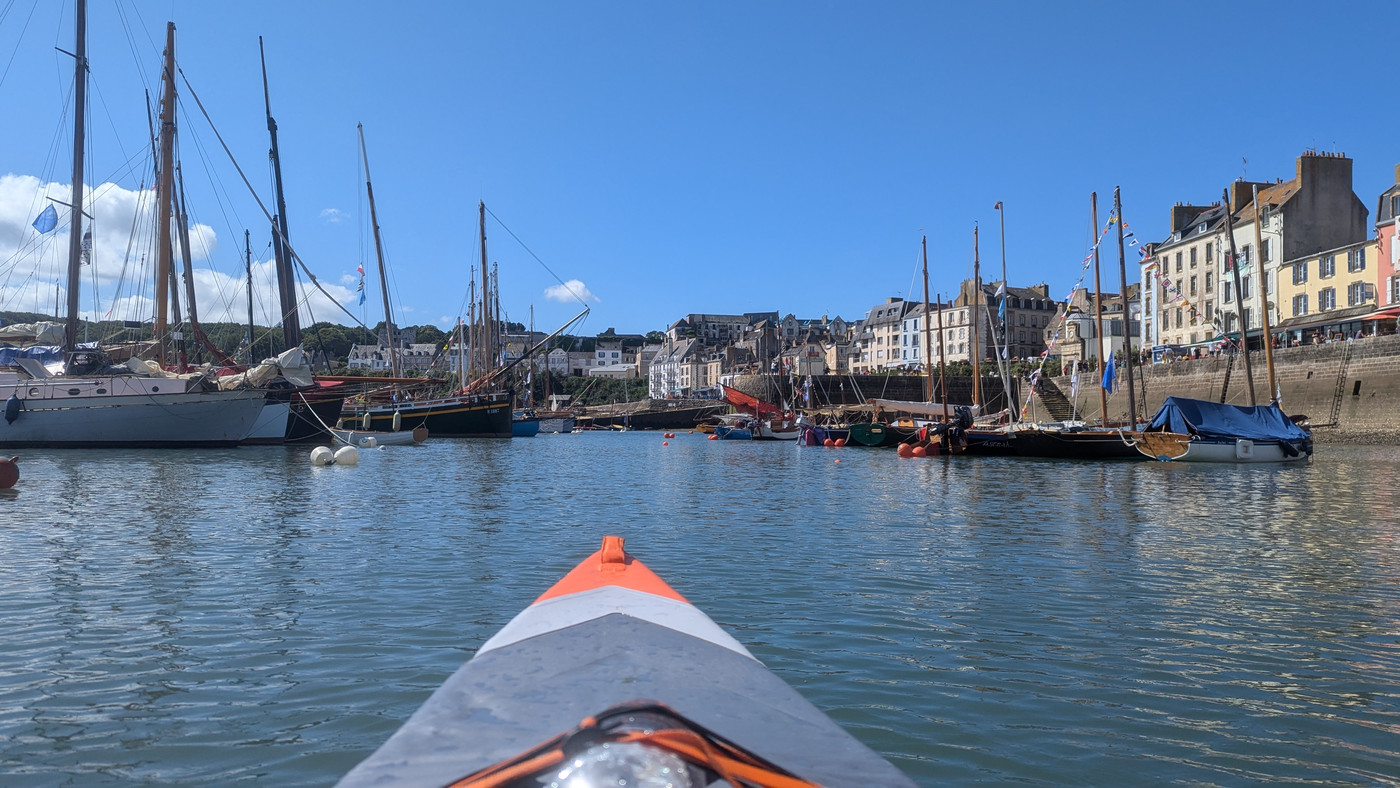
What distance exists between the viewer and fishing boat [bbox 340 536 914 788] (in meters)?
2.72

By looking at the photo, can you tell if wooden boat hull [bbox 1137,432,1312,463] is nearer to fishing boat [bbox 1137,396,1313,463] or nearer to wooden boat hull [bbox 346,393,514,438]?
fishing boat [bbox 1137,396,1313,463]

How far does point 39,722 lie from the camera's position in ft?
19.8

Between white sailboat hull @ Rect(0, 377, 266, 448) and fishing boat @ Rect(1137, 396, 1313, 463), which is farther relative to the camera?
white sailboat hull @ Rect(0, 377, 266, 448)

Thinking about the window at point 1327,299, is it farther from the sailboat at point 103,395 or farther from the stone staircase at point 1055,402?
the sailboat at point 103,395

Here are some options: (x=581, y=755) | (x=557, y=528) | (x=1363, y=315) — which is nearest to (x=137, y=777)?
(x=581, y=755)

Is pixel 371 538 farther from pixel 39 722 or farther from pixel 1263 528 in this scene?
pixel 1263 528

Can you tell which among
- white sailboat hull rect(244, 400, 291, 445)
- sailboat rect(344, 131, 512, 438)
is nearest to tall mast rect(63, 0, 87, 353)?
white sailboat hull rect(244, 400, 291, 445)

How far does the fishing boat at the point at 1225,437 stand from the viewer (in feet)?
113

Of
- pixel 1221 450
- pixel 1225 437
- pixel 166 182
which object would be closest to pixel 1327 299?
pixel 1225 437

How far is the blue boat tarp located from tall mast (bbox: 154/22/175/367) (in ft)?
137

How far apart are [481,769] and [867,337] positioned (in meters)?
128

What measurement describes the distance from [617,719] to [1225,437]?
38.1m

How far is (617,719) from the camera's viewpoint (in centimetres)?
292

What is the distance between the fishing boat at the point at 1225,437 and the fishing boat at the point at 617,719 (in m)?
35.2
